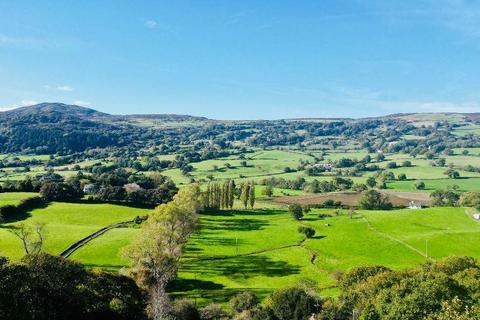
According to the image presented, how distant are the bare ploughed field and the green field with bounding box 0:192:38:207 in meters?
82.0

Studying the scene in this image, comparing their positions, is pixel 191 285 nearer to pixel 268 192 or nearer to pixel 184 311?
pixel 184 311

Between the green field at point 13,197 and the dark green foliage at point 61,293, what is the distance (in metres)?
74.1

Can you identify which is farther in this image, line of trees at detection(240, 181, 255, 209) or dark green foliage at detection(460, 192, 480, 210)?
line of trees at detection(240, 181, 255, 209)

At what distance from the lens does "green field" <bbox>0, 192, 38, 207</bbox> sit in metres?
121

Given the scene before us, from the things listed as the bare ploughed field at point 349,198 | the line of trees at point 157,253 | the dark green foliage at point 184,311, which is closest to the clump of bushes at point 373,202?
the bare ploughed field at point 349,198

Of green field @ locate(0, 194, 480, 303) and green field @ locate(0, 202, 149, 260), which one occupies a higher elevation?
green field @ locate(0, 202, 149, 260)

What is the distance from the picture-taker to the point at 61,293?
4753 cm

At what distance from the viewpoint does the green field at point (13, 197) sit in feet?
396

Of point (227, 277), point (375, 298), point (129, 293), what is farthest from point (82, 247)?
point (375, 298)

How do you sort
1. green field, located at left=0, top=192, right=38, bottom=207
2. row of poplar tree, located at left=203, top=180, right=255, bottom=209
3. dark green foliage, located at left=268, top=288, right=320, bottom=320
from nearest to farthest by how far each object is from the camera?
dark green foliage, located at left=268, top=288, right=320, bottom=320
green field, located at left=0, top=192, right=38, bottom=207
row of poplar tree, located at left=203, top=180, right=255, bottom=209

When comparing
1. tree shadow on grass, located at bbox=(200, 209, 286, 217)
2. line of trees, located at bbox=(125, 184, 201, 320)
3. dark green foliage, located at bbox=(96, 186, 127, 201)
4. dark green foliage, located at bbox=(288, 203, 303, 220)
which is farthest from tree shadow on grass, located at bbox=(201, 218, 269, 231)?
line of trees, located at bbox=(125, 184, 201, 320)

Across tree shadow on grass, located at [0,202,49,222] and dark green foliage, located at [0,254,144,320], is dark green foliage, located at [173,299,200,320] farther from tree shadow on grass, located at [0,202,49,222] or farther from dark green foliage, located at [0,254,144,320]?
tree shadow on grass, located at [0,202,49,222]

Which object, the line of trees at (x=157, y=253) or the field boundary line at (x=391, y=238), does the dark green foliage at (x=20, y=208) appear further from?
the field boundary line at (x=391, y=238)

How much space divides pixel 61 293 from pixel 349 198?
140 m
